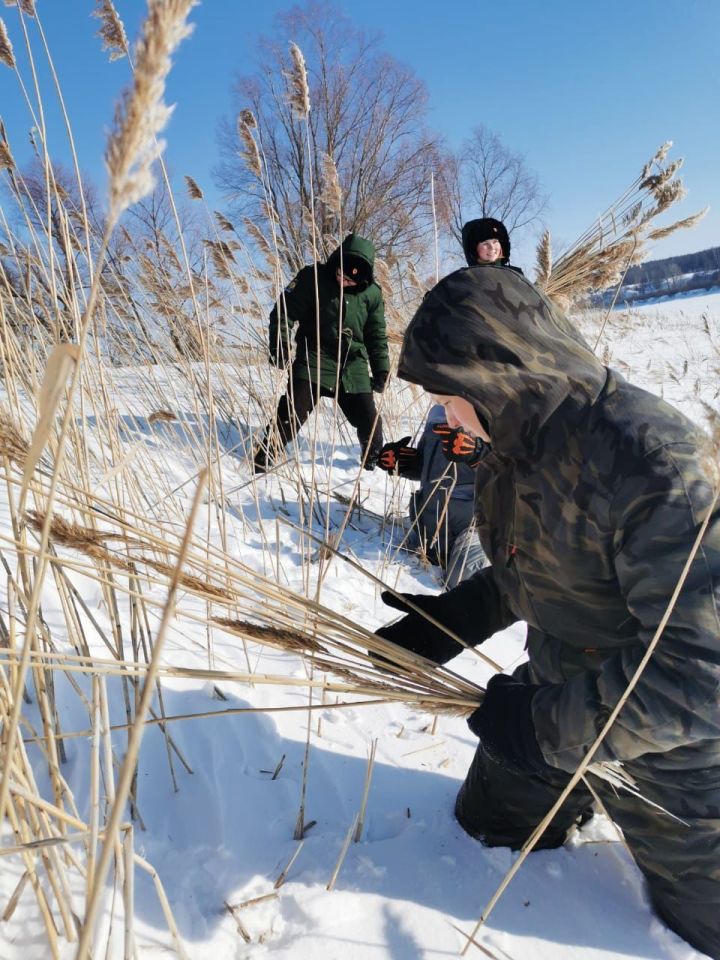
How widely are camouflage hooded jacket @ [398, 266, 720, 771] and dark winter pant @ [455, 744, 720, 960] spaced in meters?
0.05

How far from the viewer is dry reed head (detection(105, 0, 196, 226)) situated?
0.37 metres

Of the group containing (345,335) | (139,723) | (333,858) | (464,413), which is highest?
(345,335)

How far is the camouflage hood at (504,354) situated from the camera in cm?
87

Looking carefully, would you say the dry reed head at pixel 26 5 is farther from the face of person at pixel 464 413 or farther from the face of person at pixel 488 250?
the face of person at pixel 488 250

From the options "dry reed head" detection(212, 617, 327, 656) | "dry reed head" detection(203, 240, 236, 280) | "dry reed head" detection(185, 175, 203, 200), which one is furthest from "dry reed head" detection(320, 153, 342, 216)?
"dry reed head" detection(212, 617, 327, 656)

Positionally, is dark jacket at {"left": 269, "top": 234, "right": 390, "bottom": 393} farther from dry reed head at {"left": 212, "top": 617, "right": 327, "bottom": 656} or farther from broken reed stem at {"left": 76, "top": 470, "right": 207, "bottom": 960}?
broken reed stem at {"left": 76, "top": 470, "right": 207, "bottom": 960}

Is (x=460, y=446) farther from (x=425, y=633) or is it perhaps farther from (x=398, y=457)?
(x=425, y=633)

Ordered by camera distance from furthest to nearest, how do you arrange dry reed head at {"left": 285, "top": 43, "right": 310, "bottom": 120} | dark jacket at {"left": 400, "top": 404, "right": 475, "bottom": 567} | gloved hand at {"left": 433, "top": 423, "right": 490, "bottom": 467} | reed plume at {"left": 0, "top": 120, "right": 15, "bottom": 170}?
dark jacket at {"left": 400, "top": 404, "right": 475, "bottom": 567} < gloved hand at {"left": 433, "top": 423, "right": 490, "bottom": 467} < dry reed head at {"left": 285, "top": 43, "right": 310, "bottom": 120} < reed plume at {"left": 0, "top": 120, "right": 15, "bottom": 170}

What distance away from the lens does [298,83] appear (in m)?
1.61

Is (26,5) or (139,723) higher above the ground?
(26,5)

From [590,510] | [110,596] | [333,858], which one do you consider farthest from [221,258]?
[333,858]

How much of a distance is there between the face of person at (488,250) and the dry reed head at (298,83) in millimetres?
1667

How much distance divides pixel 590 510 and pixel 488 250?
2634 mm

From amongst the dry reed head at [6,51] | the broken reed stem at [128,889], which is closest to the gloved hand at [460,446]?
the dry reed head at [6,51]
